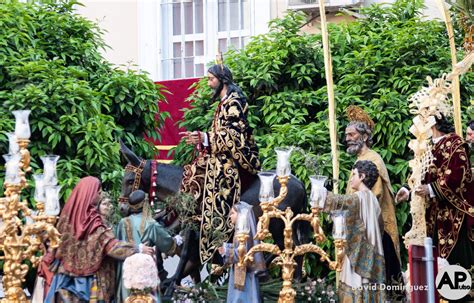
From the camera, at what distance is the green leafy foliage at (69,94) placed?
57.2ft

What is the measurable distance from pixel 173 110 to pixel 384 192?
459 centimetres

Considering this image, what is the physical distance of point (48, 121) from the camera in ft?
57.4

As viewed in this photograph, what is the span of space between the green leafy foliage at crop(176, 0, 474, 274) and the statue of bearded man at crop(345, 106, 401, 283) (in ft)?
3.40

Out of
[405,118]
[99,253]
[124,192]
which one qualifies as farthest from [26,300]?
[405,118]

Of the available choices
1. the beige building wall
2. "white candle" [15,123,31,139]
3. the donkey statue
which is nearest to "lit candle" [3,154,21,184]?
"white candle" [15,123,31,139]

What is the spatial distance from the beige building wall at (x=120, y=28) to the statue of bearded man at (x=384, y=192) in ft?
19.4

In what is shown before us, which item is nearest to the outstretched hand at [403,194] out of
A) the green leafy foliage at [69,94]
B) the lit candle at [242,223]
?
the lit candle at [242,223]

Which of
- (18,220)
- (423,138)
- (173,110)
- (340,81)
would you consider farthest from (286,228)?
(173,110)

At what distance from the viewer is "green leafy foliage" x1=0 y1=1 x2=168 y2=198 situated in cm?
1742

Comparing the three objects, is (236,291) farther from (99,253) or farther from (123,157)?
(123,157)

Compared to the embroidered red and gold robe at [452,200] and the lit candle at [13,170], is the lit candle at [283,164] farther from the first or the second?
the lit candle at [13,170]

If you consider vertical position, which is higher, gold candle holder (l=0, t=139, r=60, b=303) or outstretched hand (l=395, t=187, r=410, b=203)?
outstretched hand (l=395, t=187, r=410, b=203)

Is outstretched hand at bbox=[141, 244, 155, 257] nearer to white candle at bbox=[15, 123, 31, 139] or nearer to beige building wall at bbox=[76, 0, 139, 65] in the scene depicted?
white candle at bbox=[15, 123, 31, 139]

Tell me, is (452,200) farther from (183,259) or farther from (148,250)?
(148,250)
